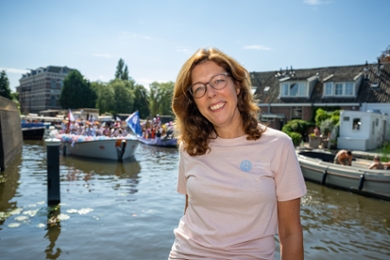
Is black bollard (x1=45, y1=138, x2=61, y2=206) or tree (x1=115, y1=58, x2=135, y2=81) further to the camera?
tree (x1=115, y1=58, x2=135, y2=81)

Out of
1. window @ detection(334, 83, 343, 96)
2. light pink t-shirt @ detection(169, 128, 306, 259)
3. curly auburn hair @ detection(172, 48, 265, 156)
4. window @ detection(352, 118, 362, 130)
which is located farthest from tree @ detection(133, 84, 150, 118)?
light pink t-shirt @ detection(169, 128, 306, 259)

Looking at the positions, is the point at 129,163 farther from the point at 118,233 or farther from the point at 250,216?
the point at 250,216

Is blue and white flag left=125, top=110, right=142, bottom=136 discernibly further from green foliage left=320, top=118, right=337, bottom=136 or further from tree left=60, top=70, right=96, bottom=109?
tree left=60, top=70, right=96, bottom=109

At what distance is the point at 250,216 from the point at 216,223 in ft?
0.72

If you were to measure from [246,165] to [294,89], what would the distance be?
36198 millimetres

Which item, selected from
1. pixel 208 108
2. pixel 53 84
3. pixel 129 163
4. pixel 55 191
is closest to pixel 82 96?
pixel 53 84

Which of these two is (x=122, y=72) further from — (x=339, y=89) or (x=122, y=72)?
(x=339, y=89)

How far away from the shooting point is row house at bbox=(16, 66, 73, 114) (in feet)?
327

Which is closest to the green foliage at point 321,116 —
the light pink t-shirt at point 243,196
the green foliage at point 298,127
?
the green foliage at point 298,127

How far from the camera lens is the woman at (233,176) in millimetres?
1977

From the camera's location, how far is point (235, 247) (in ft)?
6.49

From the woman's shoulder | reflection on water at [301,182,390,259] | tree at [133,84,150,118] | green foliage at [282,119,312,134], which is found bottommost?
reflection on water at [301,182,390,259]

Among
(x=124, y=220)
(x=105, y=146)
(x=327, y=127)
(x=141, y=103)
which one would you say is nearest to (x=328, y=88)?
(x=327, y=127)

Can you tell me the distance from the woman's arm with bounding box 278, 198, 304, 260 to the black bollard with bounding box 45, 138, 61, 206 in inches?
355
